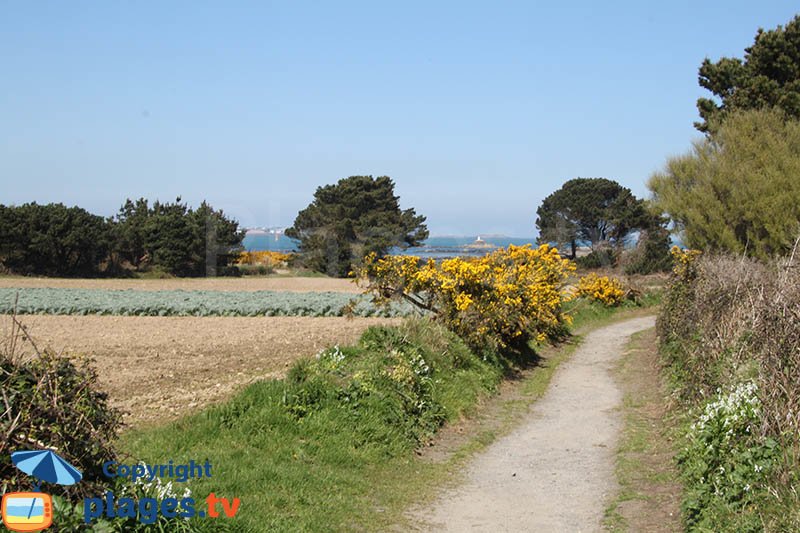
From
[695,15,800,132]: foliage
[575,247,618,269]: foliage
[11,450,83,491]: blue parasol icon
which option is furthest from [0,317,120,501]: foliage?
[575,247,618,269]: foliage

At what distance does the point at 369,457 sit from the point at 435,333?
5.46m

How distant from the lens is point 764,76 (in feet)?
89.4

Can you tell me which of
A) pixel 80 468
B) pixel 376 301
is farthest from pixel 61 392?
pixel 376 301

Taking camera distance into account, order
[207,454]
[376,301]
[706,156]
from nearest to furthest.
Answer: [207,454]
[376,301]
[706,156]

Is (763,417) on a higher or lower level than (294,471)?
higher

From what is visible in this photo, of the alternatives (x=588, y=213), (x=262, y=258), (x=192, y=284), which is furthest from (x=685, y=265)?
(x=262, y=258)

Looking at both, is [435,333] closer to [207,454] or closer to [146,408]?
[146,408]

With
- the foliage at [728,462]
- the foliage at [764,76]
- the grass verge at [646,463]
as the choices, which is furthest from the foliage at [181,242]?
the foliage at [728,462]

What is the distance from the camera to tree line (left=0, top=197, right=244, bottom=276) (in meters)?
54.0

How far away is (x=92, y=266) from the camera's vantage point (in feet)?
187

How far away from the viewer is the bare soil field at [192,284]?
153 feet

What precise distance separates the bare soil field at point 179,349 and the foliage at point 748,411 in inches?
236

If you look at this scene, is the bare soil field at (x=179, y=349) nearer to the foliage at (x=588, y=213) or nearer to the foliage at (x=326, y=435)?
the foliage at (x=326, y=435)

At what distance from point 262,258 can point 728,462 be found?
229 ft
